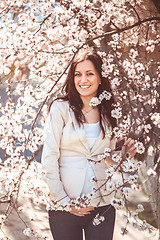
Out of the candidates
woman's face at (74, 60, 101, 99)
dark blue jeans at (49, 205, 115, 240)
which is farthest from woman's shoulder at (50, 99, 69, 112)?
dark blue jeans at (49, 205, 115, 240)

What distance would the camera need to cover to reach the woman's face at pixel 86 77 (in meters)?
1.86

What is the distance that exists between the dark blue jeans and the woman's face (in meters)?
0.65

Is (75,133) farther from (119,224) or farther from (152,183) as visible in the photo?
(152,183)

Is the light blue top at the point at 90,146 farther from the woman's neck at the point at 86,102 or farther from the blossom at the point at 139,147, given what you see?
the blossom at the point at 139,147

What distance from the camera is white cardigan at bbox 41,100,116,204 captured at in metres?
1.71

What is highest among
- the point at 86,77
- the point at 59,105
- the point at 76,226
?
the point at 86,77

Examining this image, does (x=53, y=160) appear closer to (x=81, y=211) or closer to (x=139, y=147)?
(x=81, y=211)

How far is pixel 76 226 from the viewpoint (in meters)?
1.77

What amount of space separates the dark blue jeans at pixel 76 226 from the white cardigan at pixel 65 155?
0.10 metres

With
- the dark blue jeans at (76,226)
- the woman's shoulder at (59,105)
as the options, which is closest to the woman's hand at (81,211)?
the dark blue jeans at (76,226)

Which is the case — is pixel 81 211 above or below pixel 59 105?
below

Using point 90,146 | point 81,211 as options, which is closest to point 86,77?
point 90,146

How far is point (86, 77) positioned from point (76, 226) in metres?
0.81

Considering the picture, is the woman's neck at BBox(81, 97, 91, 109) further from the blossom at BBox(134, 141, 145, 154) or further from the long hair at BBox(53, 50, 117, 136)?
the blossom at BBox(134, 141, 145, 154)
